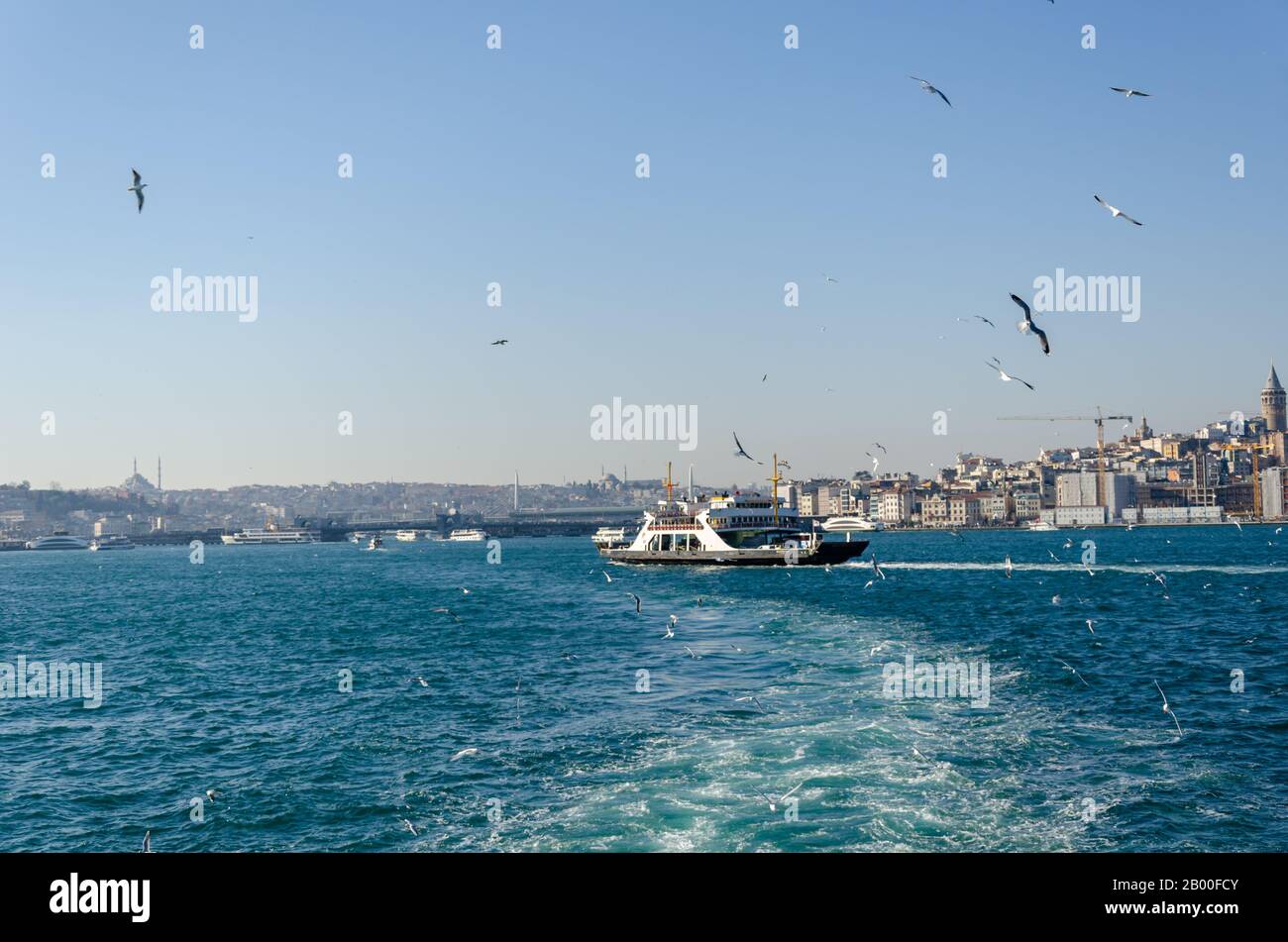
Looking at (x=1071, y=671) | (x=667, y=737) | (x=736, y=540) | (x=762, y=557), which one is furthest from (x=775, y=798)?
(x=736, y=540)

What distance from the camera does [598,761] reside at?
596 inches

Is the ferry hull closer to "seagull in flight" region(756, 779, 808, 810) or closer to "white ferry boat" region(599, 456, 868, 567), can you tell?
"white ferry boat" region(599, 456, 868, 567)

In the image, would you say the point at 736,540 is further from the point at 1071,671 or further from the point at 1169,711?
the point at 1169,711

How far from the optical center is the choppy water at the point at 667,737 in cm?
1205

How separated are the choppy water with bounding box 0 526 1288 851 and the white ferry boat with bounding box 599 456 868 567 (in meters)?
32.3

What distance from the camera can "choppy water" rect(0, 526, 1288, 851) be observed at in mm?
12047

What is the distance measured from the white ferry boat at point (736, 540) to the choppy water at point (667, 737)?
106 ft

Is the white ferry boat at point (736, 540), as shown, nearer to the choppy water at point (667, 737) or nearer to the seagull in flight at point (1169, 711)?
the choppy water at point (667, 737)

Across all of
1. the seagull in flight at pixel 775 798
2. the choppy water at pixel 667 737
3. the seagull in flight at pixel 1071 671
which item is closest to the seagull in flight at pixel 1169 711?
the choppy water at pixel 667 737
